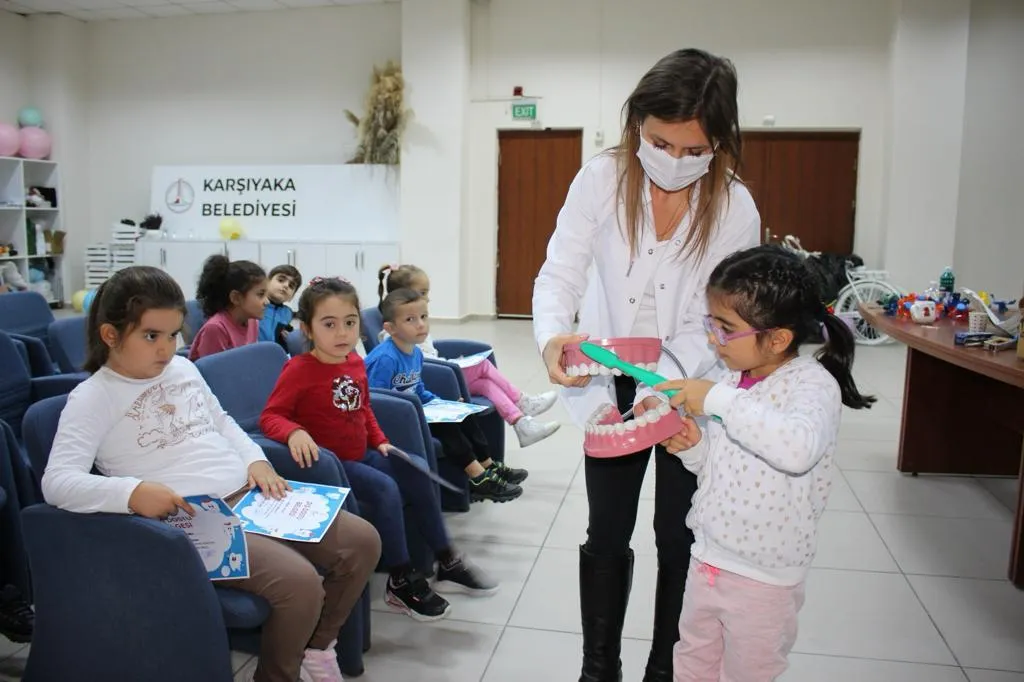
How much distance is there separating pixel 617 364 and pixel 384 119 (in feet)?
25.5

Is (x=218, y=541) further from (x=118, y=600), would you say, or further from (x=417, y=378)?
(x=417, y=378)

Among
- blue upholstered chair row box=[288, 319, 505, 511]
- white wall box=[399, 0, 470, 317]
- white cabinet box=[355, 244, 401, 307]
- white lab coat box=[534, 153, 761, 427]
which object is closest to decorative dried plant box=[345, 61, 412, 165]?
white wall box=[399, 0, 470, 317]

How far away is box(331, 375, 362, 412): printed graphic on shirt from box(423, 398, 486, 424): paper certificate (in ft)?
1.57

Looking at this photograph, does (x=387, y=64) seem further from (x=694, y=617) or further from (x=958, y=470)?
(x=694, y=617)

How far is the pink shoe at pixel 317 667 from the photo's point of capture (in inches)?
72.9

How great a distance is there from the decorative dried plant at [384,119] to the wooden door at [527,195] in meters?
1.13

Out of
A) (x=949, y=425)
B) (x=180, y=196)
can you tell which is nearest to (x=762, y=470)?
(x=949, y=425)

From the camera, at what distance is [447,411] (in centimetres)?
289

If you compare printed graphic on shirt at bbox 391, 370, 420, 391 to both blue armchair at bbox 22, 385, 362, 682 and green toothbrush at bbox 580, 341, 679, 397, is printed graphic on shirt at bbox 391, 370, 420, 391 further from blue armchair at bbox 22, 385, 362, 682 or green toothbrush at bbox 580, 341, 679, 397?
green toothbrush at bbox 580, 341, 679, 397

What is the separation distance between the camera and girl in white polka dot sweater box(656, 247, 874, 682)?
1.41m

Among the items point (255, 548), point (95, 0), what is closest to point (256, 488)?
point (255, 548)

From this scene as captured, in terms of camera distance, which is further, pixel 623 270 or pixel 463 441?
pixel 463 441

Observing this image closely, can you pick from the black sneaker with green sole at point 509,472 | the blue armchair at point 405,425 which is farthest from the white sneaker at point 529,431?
the blue armchair at point 405,425

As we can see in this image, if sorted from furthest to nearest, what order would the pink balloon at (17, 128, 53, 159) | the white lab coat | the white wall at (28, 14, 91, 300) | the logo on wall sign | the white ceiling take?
the white wall at (28, 14, 91, 300) < the logo on wall sign < the pink balloon at (17, 128, 53, 159) < the white ceiling < the white lab coat
